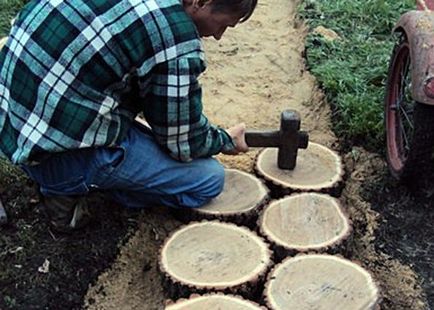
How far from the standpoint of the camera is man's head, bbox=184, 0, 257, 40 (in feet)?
7.55

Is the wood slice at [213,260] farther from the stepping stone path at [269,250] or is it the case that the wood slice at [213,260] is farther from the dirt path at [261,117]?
the dirt path at [261,117]

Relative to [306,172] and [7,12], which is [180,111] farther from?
[7,12]

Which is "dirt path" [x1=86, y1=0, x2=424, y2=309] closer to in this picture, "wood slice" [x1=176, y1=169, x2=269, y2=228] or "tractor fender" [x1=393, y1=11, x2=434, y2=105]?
"wood slice" [x1=176, y1=169, x2=269, y2=228]

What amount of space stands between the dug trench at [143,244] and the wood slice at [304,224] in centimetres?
11

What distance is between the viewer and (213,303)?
228 centimetres

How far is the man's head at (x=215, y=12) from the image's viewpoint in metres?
2.30

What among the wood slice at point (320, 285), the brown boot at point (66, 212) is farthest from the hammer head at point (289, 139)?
the brown boot at point (66, 212)

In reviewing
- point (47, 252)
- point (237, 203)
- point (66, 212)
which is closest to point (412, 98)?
point (237, 203)

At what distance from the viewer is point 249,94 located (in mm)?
3584

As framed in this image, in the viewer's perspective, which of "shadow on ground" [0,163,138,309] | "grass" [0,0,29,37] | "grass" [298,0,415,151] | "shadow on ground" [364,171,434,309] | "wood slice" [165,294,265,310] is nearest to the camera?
"wood slice" [165,294,265,310]

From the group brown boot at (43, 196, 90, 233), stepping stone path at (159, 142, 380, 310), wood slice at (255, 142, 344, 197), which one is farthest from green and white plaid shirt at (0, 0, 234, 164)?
wood slice at (255, 142, 344, 197)

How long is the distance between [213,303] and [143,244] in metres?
0.49

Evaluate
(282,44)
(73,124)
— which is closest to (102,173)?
(73,124)

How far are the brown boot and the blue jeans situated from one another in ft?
0.12
